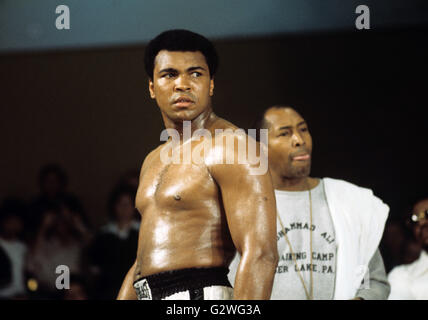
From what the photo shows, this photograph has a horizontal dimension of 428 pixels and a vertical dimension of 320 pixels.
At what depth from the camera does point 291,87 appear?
3367 mm

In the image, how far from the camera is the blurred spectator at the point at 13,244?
9.95ft

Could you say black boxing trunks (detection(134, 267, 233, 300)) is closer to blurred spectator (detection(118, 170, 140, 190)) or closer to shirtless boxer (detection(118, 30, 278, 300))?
shirtless boxer (detection(118, 30, 278, 300))

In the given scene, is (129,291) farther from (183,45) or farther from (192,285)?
(183,45)

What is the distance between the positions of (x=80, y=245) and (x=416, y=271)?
1.46 m

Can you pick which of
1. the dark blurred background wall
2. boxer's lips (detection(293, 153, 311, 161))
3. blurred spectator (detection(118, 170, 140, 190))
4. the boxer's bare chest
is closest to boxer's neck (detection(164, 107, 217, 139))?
the boxer's bare chest

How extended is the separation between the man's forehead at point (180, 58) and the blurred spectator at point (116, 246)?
1.09 meters

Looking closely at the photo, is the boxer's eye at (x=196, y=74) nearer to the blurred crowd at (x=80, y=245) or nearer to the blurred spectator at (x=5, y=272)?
the blurred crowd at (x=80, y=245)

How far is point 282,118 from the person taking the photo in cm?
246

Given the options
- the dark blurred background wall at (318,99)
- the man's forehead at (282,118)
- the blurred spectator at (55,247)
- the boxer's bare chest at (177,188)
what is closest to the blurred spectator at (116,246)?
the blurred spectator at (55,247)

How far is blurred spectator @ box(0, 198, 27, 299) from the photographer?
3033 millimetres

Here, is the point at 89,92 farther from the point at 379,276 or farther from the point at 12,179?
the point at 379,276

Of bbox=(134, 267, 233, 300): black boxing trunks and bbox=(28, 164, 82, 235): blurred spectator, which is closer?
bbox=(134, 267, 233, 300): black boxing trunks
